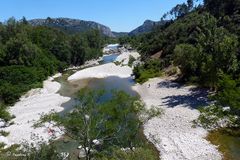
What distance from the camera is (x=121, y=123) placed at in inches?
1390

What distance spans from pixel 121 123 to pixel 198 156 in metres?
9.86

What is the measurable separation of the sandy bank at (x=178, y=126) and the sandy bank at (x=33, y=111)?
12.4 meters

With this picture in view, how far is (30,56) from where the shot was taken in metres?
99.6

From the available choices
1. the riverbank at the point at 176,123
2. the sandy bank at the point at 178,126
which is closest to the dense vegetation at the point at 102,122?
the sandy bank at the point at 178,126

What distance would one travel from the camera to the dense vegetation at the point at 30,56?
84000mm

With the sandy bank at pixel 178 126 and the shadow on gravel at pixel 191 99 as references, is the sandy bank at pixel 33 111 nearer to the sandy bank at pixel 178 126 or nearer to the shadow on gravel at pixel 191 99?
the sandy bank at pixel 178 126

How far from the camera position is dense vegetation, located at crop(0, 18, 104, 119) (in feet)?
276

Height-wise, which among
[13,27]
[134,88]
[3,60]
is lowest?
[134,88]

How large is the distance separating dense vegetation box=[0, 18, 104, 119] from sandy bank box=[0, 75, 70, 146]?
2.75 m

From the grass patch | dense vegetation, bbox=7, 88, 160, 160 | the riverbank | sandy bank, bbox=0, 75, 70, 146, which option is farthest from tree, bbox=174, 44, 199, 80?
the grass patch

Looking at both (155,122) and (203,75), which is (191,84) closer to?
(203,75)

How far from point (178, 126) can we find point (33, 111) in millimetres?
26637

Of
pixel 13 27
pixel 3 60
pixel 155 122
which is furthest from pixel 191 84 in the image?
pixel 13 27

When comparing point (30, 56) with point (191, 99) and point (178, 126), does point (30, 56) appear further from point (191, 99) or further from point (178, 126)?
point (178, 126)
